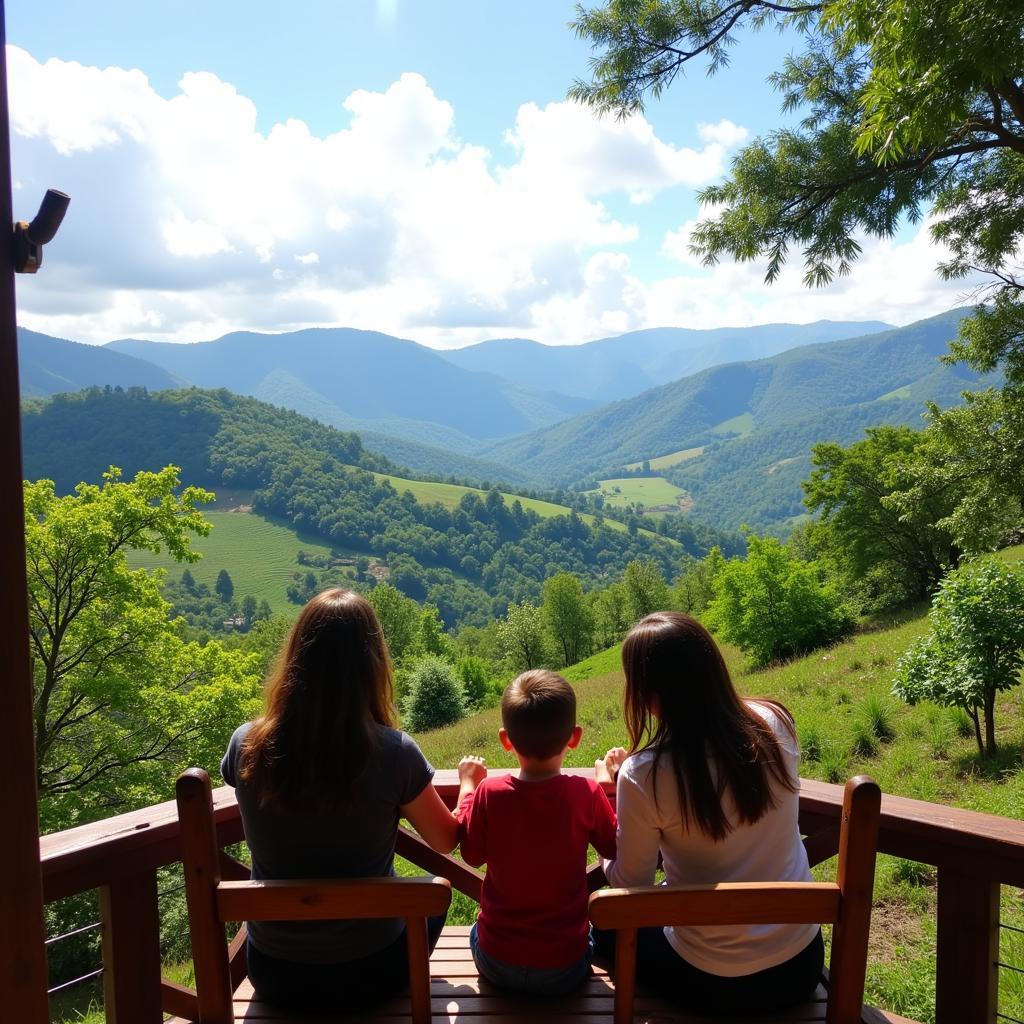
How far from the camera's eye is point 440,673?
27078mm

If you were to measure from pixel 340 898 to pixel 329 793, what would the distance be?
314 millimetres

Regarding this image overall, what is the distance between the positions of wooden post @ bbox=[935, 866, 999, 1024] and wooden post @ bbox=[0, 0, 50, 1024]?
2365mm

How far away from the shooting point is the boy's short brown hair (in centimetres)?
228

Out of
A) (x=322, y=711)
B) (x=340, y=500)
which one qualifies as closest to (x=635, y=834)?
(x=322, y=711)

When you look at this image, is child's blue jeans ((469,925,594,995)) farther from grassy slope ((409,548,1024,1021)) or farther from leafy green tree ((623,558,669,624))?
leafy green tree ((623,558,669,624))

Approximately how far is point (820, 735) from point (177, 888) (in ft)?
35.9

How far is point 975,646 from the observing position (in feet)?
24.9

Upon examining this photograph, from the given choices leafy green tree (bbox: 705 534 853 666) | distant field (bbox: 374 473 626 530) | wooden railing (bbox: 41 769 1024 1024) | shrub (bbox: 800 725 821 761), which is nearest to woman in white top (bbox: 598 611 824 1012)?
wooden railing (bbox: 41 769 1024 1024)

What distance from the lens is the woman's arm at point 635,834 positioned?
223cm

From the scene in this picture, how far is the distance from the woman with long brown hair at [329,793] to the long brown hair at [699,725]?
0.67 m

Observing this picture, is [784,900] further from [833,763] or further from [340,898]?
[833,763]

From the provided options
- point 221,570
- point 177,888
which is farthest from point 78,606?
point 221,570

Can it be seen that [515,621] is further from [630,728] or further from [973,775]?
[630,728]

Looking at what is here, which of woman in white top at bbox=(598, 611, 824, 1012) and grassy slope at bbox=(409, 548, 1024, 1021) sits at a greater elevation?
woman in white top at bbox=(598, 611, 824, 1012)
